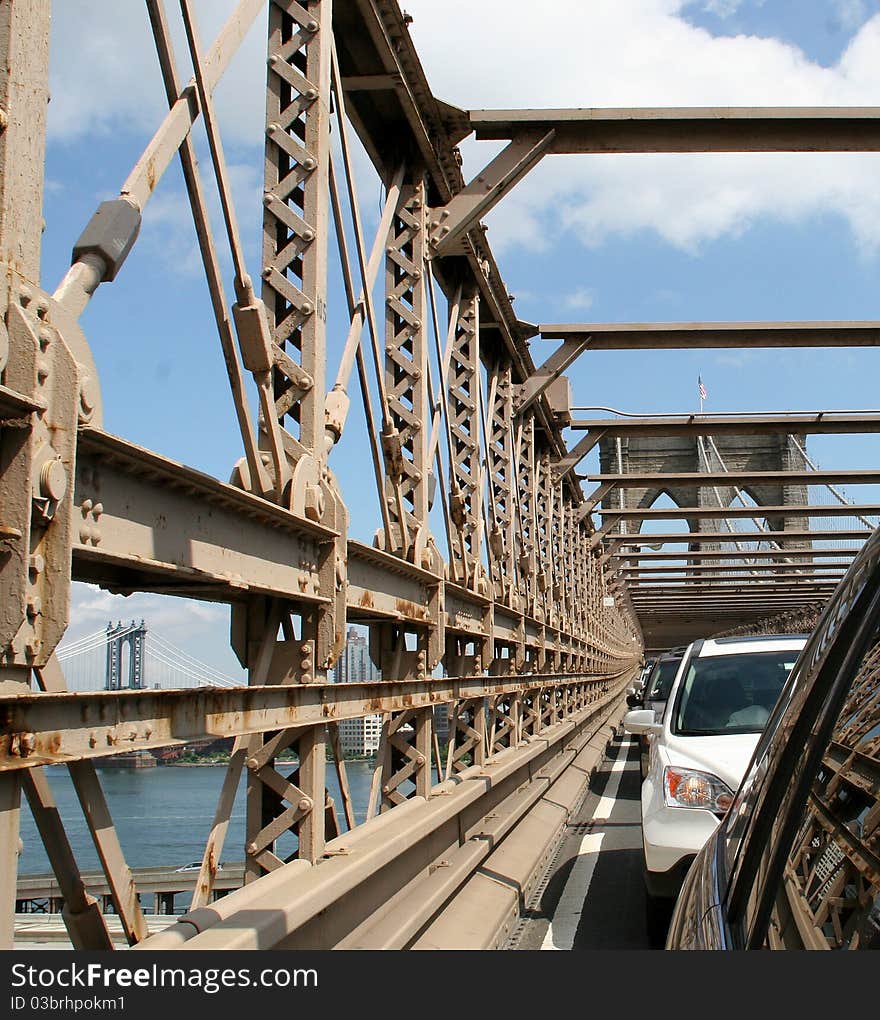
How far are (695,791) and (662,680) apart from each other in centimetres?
1273

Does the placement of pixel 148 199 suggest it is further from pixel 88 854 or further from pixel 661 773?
pixel 88 854

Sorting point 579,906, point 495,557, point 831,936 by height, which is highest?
point 495,557

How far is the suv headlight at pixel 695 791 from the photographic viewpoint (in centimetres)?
691

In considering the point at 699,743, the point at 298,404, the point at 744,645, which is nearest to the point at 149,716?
the point at 298,404

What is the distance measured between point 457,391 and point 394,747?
461cm

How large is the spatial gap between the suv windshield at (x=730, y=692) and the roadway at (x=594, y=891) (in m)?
1.33

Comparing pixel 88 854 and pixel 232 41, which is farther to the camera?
pixel 88 854

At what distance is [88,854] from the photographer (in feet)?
72.1

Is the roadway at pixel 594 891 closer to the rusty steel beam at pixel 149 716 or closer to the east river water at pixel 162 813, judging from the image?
the rusty steel beam at pixel 149 716

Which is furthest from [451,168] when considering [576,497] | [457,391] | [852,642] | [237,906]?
[576,497]

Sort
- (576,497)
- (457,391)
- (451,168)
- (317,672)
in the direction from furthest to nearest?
(576,497) → (457,391) → (451,168) → (317,672)

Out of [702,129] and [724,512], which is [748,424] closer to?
[724,512]

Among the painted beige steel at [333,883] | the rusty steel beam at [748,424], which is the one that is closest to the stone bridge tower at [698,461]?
the rusty steel beam at [748,424]

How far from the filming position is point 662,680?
1950cm
